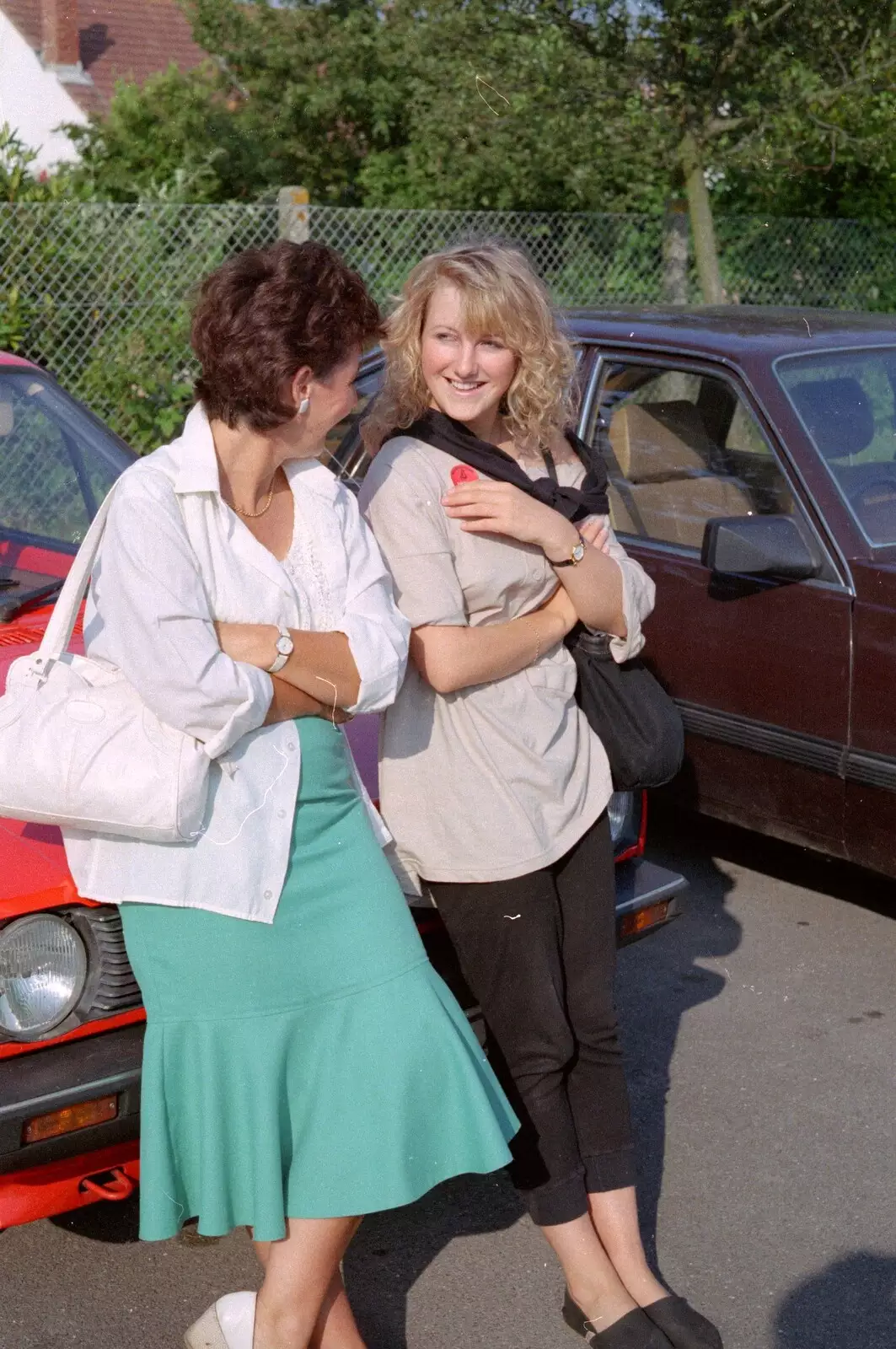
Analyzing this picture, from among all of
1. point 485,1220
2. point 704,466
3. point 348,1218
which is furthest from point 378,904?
point 704,466

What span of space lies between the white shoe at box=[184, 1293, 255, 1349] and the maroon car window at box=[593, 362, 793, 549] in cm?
289

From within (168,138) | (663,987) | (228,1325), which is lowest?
(663,987)

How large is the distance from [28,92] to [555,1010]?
2760 cm

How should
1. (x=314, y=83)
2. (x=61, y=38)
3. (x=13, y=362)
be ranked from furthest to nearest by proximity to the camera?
(x=61, y=38) < (x=314, y=83) < (x=13, y=362)

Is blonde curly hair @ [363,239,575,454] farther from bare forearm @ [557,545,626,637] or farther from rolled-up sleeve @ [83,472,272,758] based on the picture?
rolled-up sleeve @ [83,472,272,758]

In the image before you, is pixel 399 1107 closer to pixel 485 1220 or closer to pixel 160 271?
pixel 485 1220

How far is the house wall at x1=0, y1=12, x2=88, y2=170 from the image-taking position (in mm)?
26984

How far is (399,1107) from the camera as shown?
2.41 meters

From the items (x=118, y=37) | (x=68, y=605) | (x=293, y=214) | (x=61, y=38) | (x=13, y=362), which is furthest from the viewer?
(x=118, y=37)

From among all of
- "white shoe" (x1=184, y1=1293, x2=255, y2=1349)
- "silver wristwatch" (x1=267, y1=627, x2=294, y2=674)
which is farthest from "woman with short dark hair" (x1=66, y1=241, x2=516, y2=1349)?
"white shoe" (x1=184, y1=1293, x2=255, y2=1349)

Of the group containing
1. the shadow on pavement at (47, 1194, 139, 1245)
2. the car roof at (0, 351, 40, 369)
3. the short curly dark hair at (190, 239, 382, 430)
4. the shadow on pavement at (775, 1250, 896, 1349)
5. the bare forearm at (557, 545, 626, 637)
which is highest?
the short curly dark hair at (190, 239, 382, 430)

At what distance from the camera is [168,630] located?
2.25 metres

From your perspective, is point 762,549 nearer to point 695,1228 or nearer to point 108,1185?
point 695,1228

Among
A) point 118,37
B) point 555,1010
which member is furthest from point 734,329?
point 118,37
